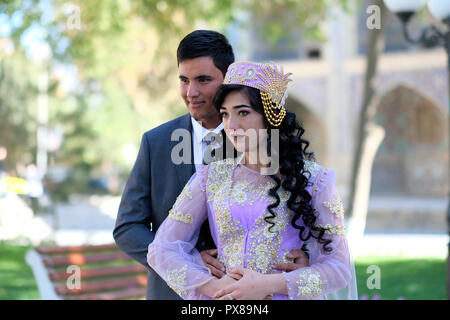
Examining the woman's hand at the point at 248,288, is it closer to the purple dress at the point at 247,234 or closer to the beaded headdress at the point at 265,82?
the purple dress at the point at 247,234

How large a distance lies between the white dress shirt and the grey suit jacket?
0.03m

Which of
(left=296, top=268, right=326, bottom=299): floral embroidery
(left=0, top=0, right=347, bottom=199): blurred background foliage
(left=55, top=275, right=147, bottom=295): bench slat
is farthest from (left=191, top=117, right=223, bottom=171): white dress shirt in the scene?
(left=0, top=0, right=347, bottom=199): blurred background foliage

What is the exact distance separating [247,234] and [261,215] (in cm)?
8

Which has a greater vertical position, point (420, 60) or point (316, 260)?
point (420, 60)

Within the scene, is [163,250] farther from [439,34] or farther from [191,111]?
[439,34]

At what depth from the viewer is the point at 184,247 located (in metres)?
1.97

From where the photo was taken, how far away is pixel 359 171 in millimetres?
8117

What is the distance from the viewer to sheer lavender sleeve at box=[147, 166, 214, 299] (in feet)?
6.19

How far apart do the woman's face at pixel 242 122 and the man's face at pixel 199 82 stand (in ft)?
1.28

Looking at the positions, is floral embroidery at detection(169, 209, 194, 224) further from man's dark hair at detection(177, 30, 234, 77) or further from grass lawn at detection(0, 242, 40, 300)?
grass lawn at detection(0, 242, 40, 300)

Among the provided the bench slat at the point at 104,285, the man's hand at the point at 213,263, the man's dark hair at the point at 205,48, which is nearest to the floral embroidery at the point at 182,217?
the man's hand at the point at 213,263

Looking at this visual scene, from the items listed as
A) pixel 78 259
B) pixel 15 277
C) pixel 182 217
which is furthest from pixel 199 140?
pixel 15 277

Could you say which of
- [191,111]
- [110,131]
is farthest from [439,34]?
[110,131]
